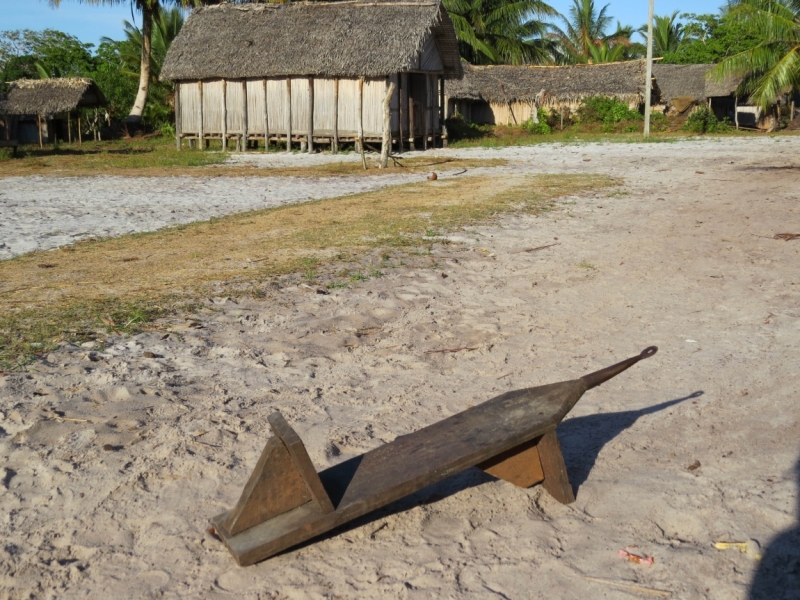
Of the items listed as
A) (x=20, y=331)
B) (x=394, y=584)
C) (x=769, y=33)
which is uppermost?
→ (x=769, y=33)

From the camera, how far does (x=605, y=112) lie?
3278 centimetres

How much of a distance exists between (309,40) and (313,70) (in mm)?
1187

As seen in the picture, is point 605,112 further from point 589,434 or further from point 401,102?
point 589,434

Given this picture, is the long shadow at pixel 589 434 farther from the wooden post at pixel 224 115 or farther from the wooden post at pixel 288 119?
the wooden post at pixel 224 115

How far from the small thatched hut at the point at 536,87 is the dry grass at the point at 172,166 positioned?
1456 cm

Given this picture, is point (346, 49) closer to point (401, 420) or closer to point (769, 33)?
point (769, 33)

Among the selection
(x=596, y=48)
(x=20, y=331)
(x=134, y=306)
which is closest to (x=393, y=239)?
(x=134, y=306)

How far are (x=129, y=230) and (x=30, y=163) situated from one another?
13.0 meters

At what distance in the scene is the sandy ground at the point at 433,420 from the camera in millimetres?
2715

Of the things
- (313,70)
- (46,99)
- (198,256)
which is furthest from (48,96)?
(198,256)

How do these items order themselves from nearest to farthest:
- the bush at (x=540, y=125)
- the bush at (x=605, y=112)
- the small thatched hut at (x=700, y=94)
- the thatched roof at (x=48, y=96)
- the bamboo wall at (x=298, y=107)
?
1. the bamboo wall at (x=298, y=107)
2. the thatched roof at (x=48, y=96)
3. the bush at (x=605, y=112)
4. the bush at (x=540, y=125)
5. the small thatched hut at (x=700, y=94)

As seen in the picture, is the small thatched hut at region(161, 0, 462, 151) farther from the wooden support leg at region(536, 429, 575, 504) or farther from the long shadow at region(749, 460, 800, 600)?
the long shadow at region(749, 460, 800, 600)

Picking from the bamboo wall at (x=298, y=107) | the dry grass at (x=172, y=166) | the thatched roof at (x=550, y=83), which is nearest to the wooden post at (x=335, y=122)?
the bamboo wall at (x=298, y=107)

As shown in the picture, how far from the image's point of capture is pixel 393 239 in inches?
320
